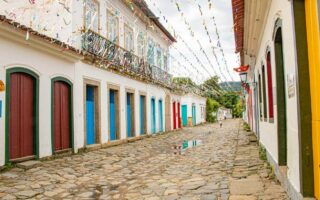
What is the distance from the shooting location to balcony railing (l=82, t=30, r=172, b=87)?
11898 millimetres

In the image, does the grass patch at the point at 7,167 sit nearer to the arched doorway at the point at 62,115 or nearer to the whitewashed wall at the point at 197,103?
the arched doorway at the point at 62,115

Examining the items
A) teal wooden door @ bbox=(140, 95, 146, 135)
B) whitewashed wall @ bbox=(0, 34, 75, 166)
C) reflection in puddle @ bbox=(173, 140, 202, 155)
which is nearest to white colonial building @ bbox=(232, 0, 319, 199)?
whitewashed wall @ bbox=(0, 34, 75, 166)

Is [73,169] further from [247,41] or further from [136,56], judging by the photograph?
[136,56]

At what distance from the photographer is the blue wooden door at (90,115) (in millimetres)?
12074

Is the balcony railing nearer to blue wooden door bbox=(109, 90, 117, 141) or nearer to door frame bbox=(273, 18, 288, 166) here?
blue wooden door bbox=(109, 90, 117, 141)

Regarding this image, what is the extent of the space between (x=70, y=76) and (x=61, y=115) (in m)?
1.30

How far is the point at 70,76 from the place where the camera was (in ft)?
35.2

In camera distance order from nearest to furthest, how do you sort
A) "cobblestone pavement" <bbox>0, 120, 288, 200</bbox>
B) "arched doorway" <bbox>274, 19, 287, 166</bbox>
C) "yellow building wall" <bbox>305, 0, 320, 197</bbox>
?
Answer: "yellow building wall" <bbox>305, 0, 320, 197</bbox> < "cobblestone pavement" <bbox>0, 120, 288, 200</bbox> < "arched doorway" <bbox>274, 19, 287, 166</bbox>

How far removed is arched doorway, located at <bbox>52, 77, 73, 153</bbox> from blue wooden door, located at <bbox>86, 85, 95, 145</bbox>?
1398 millimetres

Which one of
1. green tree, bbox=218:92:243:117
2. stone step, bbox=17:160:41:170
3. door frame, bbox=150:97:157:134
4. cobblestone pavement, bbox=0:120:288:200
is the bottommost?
cobblestone pavement, bbox=0:120:288:200

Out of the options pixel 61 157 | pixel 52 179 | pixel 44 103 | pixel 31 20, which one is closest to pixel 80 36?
pixel 31 20

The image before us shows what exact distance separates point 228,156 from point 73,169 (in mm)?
4266

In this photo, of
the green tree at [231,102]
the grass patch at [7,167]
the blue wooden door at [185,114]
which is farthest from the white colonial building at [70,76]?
the green tree at [231,102]

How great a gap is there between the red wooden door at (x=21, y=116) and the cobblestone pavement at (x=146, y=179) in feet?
2.20
